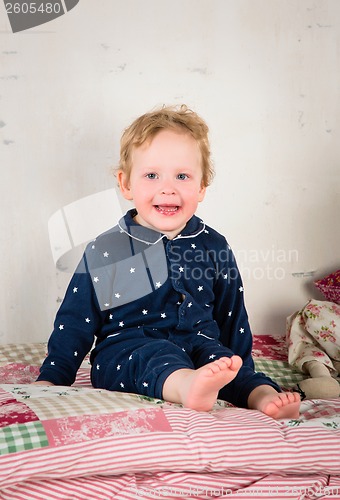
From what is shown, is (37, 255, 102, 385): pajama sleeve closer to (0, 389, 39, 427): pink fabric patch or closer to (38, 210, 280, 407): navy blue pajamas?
(38, 210, 280, 407): navy blue pajamas

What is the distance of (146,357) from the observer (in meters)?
1.50

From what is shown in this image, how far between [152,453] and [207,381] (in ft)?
0.57

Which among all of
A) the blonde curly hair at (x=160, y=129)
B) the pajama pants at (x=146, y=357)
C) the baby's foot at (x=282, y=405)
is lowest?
the baby's foot at (x=282, y=405)

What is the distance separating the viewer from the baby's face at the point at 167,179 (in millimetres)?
1680

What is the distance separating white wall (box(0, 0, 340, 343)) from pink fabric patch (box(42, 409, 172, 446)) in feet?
3.77

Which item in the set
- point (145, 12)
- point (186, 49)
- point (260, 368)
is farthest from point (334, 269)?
point (145, 12)

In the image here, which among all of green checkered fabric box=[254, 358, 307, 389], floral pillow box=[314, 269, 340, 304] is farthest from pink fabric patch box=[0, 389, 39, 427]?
floral pillow box=[314, 269, 340, 304]

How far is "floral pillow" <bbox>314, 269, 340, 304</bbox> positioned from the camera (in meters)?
2.32

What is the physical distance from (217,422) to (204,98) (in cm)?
136

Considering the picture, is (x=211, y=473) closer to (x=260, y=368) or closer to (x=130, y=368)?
(x=130, y=368)

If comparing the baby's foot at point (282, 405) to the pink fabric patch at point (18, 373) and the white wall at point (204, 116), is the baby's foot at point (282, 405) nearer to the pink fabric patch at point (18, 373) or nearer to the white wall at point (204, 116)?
the pink fabric patch at point (18, 373)

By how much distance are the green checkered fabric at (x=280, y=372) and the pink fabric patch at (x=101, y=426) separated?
702 millimetres

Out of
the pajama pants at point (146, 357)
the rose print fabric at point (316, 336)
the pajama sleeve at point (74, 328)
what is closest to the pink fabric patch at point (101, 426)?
the pajama pants at point (146, 357)

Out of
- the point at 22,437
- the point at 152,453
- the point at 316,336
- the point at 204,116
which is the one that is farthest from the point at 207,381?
the point at 204,116
